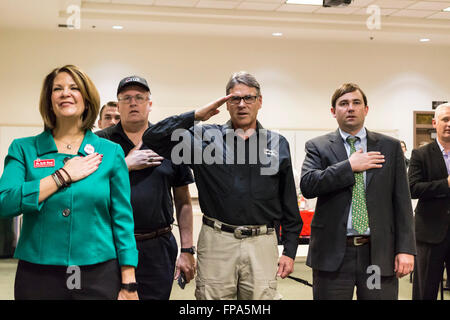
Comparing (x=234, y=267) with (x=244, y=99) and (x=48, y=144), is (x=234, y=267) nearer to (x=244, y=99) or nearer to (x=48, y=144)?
(x=244, y=99)

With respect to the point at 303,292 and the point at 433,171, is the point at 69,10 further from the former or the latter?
the point at 433,171

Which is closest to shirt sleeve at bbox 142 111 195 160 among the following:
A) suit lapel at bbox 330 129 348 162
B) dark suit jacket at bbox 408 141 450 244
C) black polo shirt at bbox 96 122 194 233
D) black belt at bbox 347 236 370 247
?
black polo shirt at bbox 96 122 194 233

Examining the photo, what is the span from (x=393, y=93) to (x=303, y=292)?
5.32 m

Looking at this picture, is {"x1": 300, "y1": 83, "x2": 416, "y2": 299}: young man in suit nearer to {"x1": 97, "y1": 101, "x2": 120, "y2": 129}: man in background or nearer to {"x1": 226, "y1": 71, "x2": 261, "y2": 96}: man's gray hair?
{"x1": 226, "y1": 71, "x2": 261, "y2": 96}: man's gray hair

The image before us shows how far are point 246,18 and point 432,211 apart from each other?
5.19 m

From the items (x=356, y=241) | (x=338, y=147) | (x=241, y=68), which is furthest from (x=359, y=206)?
(x=241, y=68)

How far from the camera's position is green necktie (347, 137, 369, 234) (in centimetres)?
264

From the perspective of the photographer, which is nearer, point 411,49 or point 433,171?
point 433,171

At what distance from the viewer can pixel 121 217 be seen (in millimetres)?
1970

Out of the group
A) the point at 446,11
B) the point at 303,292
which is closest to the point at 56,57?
the point at 303,292

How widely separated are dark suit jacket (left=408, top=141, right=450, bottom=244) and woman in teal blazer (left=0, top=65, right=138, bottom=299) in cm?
229

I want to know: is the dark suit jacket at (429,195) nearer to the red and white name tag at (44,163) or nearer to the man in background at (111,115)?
the man in background at (111,115)

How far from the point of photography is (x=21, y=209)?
5.90 ft

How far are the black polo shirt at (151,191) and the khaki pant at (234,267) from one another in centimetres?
33
